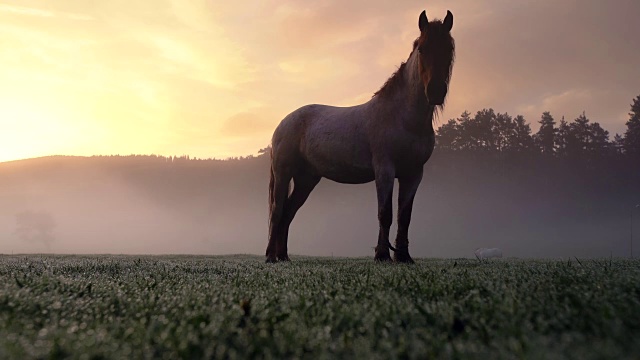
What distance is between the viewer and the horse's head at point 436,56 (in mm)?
7773

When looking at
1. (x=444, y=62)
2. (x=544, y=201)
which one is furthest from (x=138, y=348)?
(x=544, y=201)

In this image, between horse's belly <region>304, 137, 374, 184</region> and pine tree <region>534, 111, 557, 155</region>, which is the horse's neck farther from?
pine tree <region>534, 111, 557, 155</region>

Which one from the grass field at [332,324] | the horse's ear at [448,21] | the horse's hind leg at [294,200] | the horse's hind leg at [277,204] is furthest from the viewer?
the horse's hind leg at [294,200]

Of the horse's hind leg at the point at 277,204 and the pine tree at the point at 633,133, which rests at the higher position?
the pine tree at the point at 633,133

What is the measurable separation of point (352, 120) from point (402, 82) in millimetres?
1172

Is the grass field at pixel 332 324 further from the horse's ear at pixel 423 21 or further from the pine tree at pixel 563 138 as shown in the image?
the pine tree at pixel 563 138

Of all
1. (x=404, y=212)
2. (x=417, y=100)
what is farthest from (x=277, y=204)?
(x=417, y=100)

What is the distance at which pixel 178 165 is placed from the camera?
655ft

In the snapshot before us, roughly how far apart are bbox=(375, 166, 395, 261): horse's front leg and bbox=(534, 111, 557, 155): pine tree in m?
82.3

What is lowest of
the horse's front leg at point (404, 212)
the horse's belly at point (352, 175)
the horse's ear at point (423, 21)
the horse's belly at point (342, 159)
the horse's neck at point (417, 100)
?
the horse's front leg at point (404, 212)

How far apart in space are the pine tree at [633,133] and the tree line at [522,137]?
4.86 feet

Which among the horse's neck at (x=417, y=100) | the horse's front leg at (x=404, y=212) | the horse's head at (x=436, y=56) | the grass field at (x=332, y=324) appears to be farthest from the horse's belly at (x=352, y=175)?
the grass field at (x=332, y=324)

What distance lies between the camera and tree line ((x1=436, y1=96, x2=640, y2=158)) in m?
80.1

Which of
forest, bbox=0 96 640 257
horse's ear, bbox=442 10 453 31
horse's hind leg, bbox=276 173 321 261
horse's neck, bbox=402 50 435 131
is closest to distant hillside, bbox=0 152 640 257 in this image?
forest, bbox=0 96 640 257
